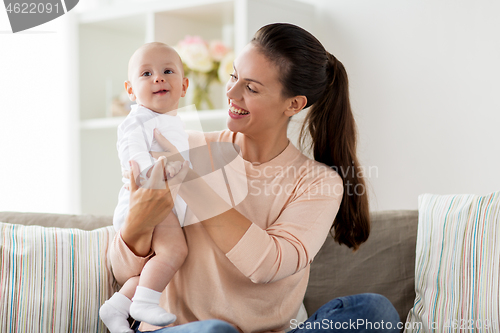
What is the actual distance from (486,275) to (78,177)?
2.00m

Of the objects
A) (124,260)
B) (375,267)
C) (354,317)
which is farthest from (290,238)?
(375,267)

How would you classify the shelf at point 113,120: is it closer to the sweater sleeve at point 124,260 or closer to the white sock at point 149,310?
the sweater sleeve at point 124,260

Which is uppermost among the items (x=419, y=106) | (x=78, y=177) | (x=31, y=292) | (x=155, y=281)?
(x=419, y=106)

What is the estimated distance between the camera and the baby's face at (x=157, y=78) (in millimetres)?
1271

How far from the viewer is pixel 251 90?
1263mm

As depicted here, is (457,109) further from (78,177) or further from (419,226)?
(78,177)

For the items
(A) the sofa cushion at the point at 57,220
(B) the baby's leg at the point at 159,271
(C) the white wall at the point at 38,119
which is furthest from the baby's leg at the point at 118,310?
(C) the white wall at the point at 38,119

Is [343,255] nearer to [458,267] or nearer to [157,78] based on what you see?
[458,267]

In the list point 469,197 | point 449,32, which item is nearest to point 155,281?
point 469,197

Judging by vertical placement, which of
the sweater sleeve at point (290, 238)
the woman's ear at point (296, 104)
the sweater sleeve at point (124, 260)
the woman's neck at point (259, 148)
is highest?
the woman's ear at point (296, 104)

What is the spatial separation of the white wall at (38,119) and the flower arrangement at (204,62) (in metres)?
0.69

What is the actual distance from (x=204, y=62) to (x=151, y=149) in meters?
1.19

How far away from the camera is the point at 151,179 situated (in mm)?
1110

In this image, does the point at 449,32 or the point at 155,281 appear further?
the point at 449,32
